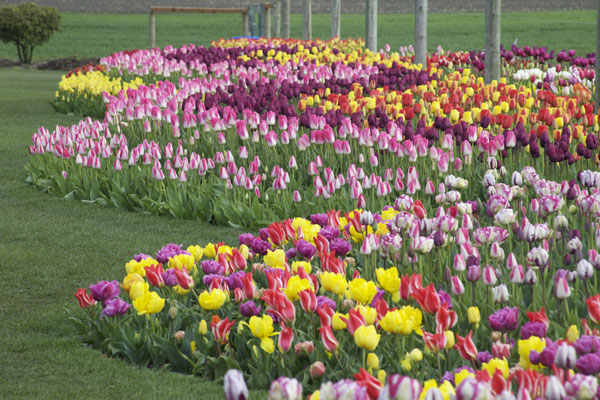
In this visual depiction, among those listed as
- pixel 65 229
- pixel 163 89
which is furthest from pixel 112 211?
pixel 163 89

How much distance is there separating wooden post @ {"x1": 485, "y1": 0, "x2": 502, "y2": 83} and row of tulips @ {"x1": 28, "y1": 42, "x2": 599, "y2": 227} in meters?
0.89

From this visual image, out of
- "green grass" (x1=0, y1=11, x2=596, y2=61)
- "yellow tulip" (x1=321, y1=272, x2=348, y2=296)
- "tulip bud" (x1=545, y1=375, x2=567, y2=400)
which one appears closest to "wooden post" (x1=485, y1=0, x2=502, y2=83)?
"yellow tulip" (x1=321, y1=272, x2=348, y2=296)

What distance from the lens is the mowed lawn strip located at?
13.6 feet

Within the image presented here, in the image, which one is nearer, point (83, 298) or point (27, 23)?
point (83, 298)

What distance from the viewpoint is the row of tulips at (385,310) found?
331 cm

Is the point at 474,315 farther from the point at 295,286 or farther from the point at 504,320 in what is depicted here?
the point at 295,286

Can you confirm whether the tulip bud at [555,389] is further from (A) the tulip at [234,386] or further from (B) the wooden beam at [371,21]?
(B) the wooden beam at [371,21]

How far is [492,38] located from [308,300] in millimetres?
9290

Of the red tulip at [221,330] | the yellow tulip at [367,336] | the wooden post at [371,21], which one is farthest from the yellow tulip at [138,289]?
the wooden post at [371,21]

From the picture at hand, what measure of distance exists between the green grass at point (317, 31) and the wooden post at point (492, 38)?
70.9 ft

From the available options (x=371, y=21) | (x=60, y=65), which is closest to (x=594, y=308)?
(x=371, y=21)

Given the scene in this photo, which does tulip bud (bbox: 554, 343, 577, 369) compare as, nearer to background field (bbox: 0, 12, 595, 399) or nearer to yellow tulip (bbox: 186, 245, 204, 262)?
background field (bbox: 0, 12, 595, 399)

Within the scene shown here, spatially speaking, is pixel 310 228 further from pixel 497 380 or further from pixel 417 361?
pixel 497 380

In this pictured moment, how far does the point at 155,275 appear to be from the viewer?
451cm
